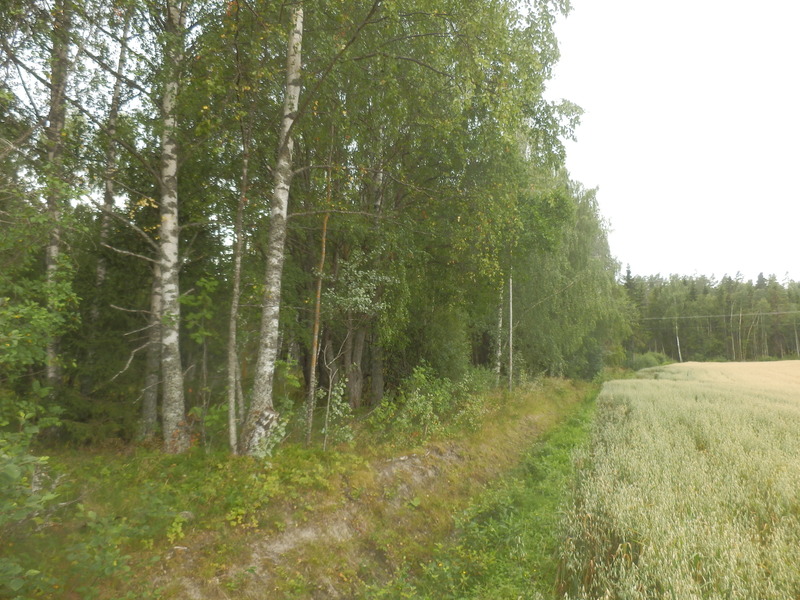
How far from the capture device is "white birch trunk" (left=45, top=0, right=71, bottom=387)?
5262mm

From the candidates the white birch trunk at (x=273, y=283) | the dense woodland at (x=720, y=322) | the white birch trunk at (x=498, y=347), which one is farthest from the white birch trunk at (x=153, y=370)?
the dense woodland at (x=720, y=322)

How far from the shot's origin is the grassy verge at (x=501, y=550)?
15.2 ft


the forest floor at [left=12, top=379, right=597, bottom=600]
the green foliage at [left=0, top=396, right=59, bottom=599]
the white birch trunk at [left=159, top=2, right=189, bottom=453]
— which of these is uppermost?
the white birch trunk at [left=159, top=2, right=189, bottom=453]

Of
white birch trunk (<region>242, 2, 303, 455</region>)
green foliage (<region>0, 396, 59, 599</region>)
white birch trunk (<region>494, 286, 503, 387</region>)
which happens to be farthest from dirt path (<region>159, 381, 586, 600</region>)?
white birch trunk (<region>494, 286, 503, 387</region>)

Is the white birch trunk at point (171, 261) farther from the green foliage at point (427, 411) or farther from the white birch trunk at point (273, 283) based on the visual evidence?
the green foliage at point (427, 411)

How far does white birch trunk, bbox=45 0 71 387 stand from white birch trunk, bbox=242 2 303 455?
2783 millimetres

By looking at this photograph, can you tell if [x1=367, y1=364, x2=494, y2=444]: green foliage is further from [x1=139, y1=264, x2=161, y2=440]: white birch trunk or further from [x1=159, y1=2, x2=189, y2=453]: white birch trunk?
[x1=139, y1=264, x2=161, y2=440]: white birch trunk

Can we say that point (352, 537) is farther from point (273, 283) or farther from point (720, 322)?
point (720, 322)

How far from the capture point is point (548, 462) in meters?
8.85

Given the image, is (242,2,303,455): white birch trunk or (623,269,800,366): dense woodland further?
(623,269,800,366): dense woodland

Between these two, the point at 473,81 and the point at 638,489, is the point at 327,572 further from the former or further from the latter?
the point at 473,81

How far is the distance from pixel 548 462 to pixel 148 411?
28.1 ft

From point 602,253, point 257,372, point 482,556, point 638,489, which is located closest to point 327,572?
point 482,556

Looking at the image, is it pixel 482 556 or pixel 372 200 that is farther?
pixel 372 200
